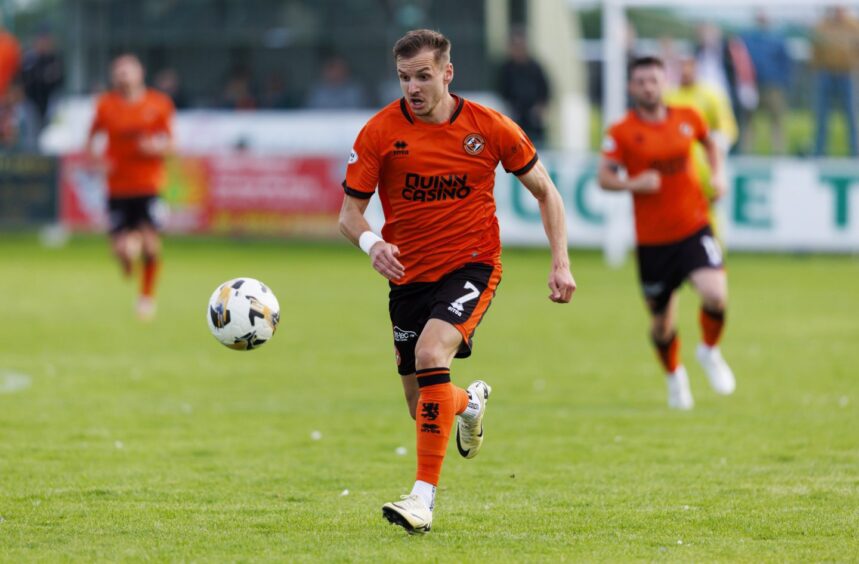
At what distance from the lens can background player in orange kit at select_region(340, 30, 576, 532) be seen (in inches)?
278

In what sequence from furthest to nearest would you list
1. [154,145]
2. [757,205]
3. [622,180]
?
[757,205], [154,145], [622,180]

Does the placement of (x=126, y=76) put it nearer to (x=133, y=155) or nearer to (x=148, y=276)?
(x=133, y=155)

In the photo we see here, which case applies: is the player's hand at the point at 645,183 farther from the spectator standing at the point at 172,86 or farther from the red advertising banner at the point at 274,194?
the spectator standing at the point at 172,86

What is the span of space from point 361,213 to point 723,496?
7.70 feet

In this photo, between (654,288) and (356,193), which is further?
(654,288)

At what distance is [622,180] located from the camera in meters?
10.9

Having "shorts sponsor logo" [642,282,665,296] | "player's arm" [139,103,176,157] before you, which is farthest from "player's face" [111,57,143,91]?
"shorts sponsor logo" [642,282,665,296]

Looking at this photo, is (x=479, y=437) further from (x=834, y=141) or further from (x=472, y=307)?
(x=834, y=141)

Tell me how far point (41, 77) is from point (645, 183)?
19684 millimetres

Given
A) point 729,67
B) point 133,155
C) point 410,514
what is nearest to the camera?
point 410,514

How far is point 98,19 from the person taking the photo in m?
30.6

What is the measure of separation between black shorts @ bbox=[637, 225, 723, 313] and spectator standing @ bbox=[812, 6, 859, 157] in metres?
12.5

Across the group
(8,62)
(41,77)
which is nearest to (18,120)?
(41,77)

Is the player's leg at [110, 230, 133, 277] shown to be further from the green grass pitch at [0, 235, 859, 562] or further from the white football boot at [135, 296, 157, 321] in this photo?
the white football boot at [135, 296, 157, 321]
